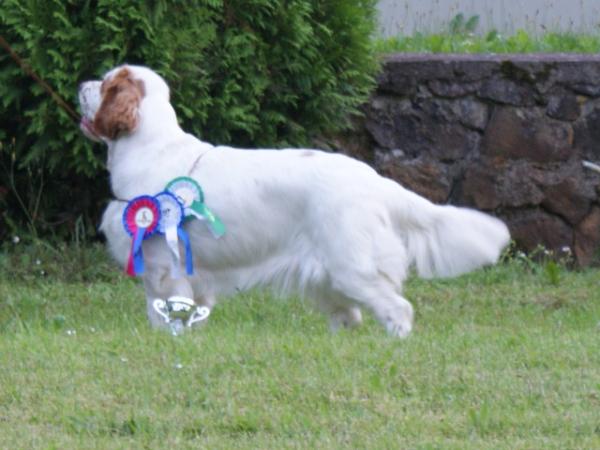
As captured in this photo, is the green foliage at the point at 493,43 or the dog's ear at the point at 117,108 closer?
the dog's ear at the point at 117,108

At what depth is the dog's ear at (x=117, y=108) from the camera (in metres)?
7.62

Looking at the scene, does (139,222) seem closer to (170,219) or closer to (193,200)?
(170,219)

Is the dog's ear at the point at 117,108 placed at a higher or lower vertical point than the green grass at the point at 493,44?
higher

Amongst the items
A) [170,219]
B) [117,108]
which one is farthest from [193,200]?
[117,108]

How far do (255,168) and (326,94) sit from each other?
9.38 ft

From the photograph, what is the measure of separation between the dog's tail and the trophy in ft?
3.37

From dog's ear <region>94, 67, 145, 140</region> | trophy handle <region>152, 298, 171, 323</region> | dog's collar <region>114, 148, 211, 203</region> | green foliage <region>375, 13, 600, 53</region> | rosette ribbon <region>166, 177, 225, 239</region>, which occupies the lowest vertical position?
trophy handle <region>152, 298, 171, 323</region>

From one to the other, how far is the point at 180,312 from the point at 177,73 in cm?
279

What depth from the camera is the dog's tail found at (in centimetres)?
725

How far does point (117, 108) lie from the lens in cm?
762

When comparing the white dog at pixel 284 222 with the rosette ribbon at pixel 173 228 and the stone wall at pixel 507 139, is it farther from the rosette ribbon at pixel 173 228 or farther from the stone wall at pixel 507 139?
the stone wall at pixel 507 139

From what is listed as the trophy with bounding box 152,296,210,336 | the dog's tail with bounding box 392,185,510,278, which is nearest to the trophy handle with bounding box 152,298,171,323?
the trophy with bounding box 152,296,210,336

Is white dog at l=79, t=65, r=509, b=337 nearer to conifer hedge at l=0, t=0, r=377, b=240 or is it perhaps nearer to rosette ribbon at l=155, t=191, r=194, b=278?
rosette ribbon at l=155, t=191, r=194, b=278

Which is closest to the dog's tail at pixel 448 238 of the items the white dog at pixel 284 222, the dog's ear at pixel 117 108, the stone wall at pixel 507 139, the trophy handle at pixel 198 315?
the white dog at pixel 284 222
